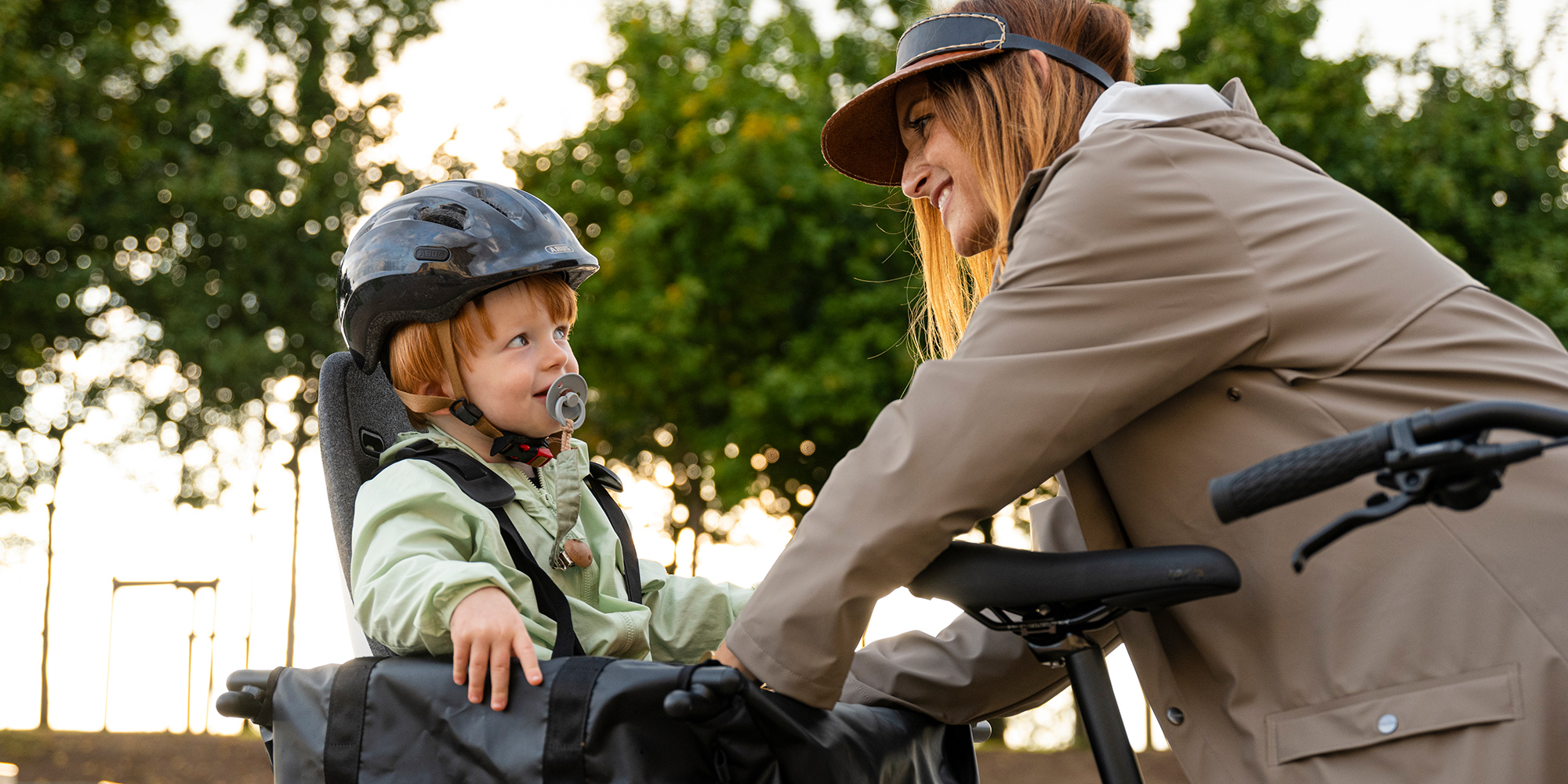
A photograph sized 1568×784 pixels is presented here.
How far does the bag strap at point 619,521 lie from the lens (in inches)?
110

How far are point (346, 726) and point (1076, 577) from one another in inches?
45.1

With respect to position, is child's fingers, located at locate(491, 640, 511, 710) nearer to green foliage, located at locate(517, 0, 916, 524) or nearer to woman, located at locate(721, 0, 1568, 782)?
woman, located at locate(721, 0, 1568, 782)

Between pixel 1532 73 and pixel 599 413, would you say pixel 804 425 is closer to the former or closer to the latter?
pixel 599 413

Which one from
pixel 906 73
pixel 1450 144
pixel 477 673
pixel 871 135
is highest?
pixel 1450 144

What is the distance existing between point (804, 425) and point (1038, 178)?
43.8 feet

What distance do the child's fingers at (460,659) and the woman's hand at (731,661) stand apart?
14.9 inches

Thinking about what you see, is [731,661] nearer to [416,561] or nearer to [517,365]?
[416,561]

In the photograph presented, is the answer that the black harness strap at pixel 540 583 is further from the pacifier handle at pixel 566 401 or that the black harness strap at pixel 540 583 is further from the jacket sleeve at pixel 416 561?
the pacifier handle at pixel 566 401

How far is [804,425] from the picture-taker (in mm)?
15352

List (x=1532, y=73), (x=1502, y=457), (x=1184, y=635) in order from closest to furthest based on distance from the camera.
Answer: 1. (x=1502, y=457)
2. (x=1184, y=635)
3. (x=1532, y=73)

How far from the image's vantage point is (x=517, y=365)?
2.72 meters

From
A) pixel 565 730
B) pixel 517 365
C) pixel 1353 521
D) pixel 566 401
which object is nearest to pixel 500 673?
pixel 565 730

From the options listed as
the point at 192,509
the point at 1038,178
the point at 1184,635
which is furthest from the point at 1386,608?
the point at 192,509

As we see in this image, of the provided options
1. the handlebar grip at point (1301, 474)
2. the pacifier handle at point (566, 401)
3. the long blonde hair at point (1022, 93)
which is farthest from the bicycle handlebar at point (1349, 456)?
the pacifier handle at point (566, 401)
